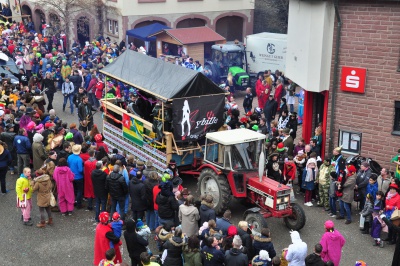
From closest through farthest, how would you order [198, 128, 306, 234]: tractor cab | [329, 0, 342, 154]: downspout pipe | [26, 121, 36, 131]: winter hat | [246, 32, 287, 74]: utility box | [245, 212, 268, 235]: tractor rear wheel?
[245, 212, 268, 235]: tractor rear wheel, [198, 128, 306, 234]: tractor cab, [329, 0, 342, 154]: downspout pipe, [26, 121, 36, 131]: winter hat, [246, 32, 287, 74]: utility box

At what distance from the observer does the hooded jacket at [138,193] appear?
1324cm

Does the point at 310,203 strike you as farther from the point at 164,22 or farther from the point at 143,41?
the point at 164,22

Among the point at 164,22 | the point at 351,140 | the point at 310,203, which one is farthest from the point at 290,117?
the point at 164,22

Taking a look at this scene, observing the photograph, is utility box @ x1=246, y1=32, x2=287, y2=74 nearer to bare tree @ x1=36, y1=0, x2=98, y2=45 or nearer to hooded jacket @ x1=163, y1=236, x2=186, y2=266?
bare tree @ x1=36, y1=0, x2=98, y2=45

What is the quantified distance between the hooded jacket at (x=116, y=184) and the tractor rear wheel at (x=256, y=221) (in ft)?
9.61

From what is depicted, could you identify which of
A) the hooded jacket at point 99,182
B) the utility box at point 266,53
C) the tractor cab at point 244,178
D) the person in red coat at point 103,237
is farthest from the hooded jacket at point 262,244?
the utility box at point 266,53

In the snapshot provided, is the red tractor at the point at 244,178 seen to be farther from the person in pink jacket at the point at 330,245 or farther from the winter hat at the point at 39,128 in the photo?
the winter hat at the point at 39,128

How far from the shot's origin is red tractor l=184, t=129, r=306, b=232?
527 inches

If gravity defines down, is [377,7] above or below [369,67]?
above

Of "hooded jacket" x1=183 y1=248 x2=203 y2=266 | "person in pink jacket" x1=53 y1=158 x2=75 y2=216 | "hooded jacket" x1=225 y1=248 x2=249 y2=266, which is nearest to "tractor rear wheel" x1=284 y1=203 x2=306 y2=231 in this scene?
"hooded jacket" x1=225 y1=248 x2=249 y2=266

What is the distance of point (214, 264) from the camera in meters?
10.4

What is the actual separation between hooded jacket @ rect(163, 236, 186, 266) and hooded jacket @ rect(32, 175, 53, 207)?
4.39 m

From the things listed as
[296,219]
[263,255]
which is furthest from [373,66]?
[263,255]

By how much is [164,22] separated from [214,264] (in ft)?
89.3
